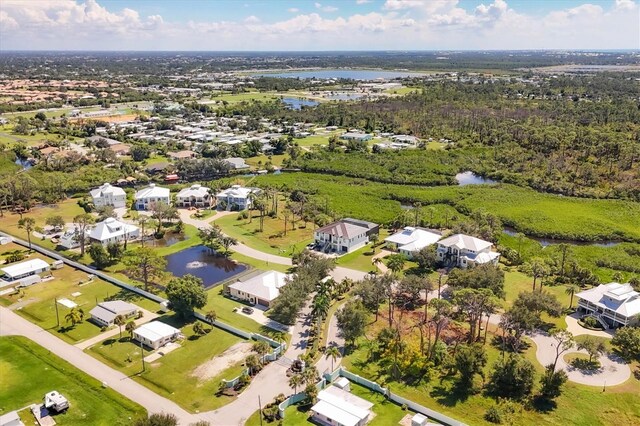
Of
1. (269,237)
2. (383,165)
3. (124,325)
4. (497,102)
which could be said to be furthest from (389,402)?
(497,102)

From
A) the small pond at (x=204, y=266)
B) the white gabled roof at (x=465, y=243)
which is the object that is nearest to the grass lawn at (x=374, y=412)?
the small pond at (x=204, y=266)

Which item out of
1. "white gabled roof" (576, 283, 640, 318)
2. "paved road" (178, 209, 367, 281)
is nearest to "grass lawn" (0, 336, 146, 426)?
"paved road" (178, 209, 367, 281)

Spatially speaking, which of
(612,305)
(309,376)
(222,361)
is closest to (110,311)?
(222,361)

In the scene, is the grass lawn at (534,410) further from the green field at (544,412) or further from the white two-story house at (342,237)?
the white two-story house at (342,237)

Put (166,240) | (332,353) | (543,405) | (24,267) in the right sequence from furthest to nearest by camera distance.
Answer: (166,240)
(24,267)
(332,353)
(543,405)

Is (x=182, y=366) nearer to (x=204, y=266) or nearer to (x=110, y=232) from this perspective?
(x=204, y=266)
